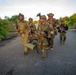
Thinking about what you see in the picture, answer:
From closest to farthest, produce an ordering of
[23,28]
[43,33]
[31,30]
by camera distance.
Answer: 1. [43,33]
2. [23,28]
3. [31,30]

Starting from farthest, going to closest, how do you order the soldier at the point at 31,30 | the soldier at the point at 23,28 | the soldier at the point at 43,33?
the soldier at the point at 31,30 < the soldier at the point at 23,28 < the soldier at the point at 43,33

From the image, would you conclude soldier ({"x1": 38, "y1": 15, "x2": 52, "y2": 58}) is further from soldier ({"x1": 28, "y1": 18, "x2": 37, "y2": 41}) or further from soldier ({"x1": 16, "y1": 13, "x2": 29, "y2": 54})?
soldier ({"x1": 28, "y1": 18, "x2": 37, "y2": 41})

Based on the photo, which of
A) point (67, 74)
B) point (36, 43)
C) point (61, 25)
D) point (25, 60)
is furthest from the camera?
point (61, 25)

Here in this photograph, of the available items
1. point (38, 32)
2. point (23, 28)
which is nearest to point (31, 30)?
point (23, 28)

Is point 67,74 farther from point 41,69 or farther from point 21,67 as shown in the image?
point 21,67

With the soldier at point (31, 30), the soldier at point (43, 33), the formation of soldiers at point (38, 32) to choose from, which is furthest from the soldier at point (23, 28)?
the soldier at point (43, 33)

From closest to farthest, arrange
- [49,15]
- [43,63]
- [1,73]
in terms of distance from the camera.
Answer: [1,73] → [43,63] → [49,15]

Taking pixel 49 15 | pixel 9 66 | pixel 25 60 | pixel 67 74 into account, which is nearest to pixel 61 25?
pixel 49 15

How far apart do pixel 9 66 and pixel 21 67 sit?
1.71 ft

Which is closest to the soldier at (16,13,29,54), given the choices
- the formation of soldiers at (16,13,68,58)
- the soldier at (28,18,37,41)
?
the formation of soldiers at (16,13,68,58)

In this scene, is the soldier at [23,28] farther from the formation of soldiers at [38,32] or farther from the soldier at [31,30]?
the soldier at [31,30]

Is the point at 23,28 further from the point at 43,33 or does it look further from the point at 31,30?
the point at 43,33

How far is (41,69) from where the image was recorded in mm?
7668

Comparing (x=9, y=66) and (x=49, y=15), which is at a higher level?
(x=49, y=15)
